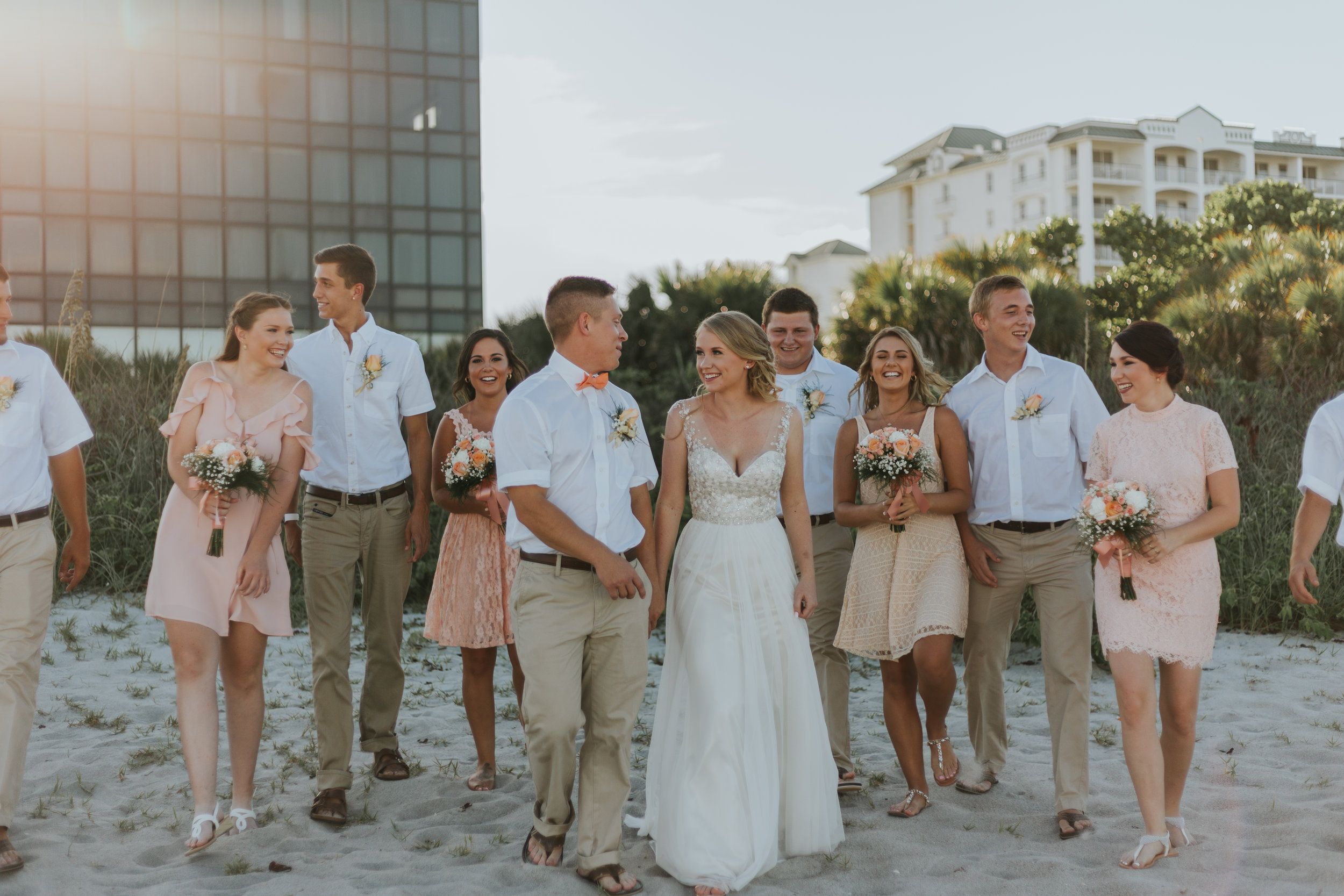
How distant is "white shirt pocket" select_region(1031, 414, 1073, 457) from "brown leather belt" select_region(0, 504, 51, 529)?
427 cm

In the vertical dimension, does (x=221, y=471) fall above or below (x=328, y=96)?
below

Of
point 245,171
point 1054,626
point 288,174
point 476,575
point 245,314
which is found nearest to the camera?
point 245,314

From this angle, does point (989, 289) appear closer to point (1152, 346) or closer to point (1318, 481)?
point (1152, 346)

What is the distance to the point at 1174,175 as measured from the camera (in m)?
71.2

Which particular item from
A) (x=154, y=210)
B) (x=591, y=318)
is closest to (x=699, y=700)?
(x=591, y=318)

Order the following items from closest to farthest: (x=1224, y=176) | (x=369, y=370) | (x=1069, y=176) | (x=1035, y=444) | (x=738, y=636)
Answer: (x=738, y=636)
(x=1035, y=444)
(x=369, y=370)
(x=1069, y=176)
(x=1224, y=176)

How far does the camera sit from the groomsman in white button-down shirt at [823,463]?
571cm

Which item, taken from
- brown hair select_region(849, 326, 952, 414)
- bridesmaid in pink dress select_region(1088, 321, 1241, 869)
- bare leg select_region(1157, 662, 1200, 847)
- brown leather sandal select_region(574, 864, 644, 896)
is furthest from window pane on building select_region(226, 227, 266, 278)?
bare leg select_region(1157, 662, 1200, 847)

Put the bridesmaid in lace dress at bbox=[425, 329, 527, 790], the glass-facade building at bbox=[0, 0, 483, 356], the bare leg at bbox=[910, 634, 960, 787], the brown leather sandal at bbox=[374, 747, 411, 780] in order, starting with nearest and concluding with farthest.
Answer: the bare leg at bbox=[910, 634, 960, 787], the bridesmaid in lace dress at bbox=[425, 329, 527, 790], the brown leather sandal at bbox=[374, 747, 411, 780], the glass-facade building at bbox=[0, 0, 483, 356]

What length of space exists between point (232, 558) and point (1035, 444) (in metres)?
3.57

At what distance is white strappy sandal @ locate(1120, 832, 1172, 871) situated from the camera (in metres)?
4.45

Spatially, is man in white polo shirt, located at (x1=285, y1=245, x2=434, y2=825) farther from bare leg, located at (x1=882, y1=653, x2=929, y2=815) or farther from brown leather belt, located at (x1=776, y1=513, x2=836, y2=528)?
bare leg, located at (x1=882, y1=653, x2=929, y2=815)

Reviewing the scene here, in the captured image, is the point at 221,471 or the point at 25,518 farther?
the point at 25,518

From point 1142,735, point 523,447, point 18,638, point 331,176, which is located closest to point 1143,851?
point 1142,735
